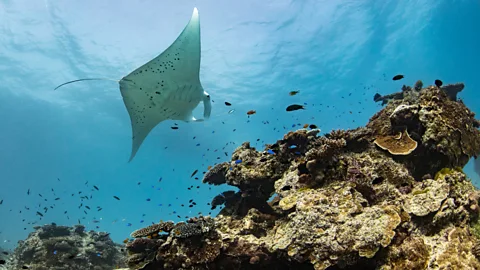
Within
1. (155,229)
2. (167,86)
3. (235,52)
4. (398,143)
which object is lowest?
(155,229)

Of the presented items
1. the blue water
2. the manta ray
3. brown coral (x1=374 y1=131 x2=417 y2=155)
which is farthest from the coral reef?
brown coral (x1=374 y1=131 x2=417 y2=155)

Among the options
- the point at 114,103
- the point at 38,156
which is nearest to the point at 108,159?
the point at 38,156

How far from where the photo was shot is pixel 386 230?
3.98 metres

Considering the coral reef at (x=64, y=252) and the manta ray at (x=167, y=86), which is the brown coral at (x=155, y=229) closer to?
the manta ray at (x=167, y=86)

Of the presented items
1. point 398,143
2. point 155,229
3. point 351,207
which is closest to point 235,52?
point 398,143

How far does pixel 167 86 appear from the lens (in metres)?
6.80

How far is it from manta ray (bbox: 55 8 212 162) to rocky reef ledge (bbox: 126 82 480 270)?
1975 millimetres

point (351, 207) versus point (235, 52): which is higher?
point (235, 52)

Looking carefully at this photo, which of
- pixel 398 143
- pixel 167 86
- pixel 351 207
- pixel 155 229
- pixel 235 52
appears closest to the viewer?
pixel 351 207

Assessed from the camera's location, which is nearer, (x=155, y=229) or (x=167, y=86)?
(x=155, y=229)

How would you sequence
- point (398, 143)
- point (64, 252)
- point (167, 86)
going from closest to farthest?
1. point (398, 143)
2. point (167, 86)
3. point (64, 252)

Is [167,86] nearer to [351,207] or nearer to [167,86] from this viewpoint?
[167,86]

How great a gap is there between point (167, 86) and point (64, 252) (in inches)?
304

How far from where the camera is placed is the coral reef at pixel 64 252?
379 inches
